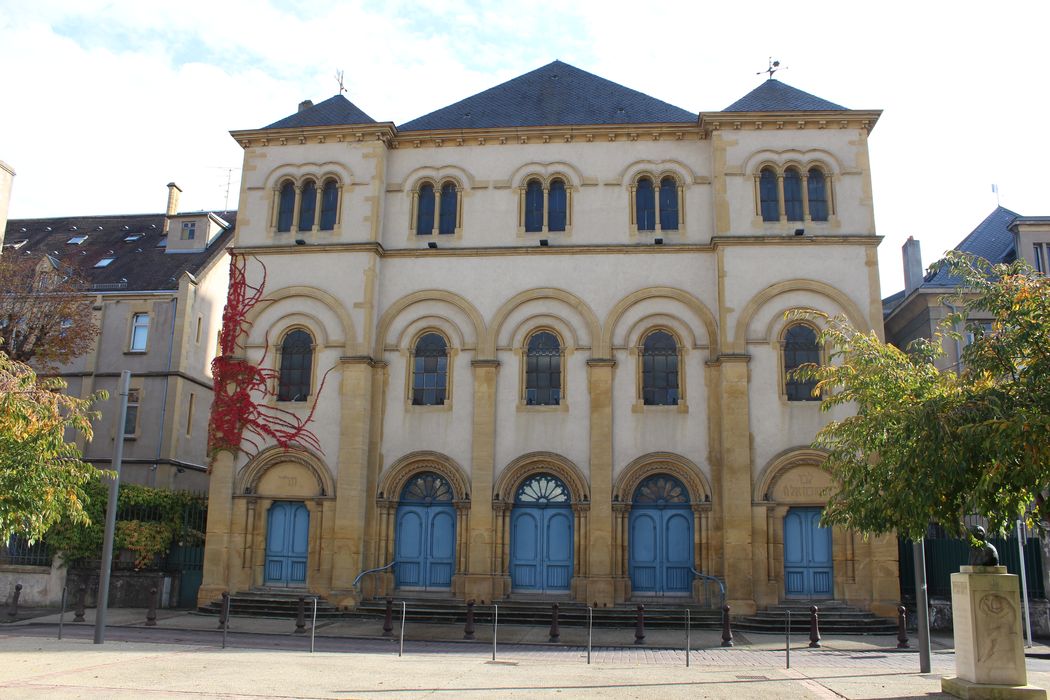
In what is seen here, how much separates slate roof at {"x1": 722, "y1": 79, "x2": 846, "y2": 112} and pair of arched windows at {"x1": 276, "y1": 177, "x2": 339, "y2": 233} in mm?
11422

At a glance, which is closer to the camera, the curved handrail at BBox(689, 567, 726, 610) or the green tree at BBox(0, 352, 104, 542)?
the green tree at BBox(0, 352, 104, 542)

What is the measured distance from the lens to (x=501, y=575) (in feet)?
78.7

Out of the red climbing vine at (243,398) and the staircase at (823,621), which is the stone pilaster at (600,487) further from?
the red climbing vine at (243,398)

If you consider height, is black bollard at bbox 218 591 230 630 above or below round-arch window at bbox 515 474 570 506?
below

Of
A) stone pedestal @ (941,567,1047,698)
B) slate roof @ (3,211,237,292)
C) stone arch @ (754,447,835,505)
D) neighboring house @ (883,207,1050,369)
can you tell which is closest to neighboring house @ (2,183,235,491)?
slate roof @ (3,211,237,292)

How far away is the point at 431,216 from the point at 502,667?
49.0ft

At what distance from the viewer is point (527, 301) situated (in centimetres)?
2559

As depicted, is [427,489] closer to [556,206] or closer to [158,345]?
[556,206]

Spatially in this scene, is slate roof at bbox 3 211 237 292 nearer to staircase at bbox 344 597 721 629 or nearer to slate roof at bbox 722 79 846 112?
staircase at bbox 344 597 721 629

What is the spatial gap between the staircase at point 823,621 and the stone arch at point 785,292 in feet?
21.5

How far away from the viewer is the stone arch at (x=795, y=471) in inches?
915

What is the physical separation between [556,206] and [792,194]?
6.48 metres

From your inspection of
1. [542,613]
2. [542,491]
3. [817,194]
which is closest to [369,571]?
[542,613]

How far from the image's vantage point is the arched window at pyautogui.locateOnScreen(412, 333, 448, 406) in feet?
83.7
